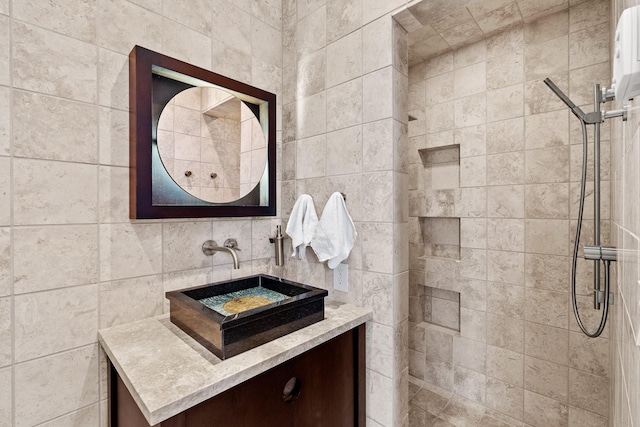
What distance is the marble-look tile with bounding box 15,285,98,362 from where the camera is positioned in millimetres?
978

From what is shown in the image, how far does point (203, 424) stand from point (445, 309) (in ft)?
6.58

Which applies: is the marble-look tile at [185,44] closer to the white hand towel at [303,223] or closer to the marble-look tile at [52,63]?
the marble-look tile at [52,63]

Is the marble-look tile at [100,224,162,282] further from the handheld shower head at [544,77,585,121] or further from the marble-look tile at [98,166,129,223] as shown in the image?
the handheld shower head at [544,77,585,121]

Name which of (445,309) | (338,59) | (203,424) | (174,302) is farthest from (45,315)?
(445,309)

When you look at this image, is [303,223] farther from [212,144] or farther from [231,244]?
[212,144]

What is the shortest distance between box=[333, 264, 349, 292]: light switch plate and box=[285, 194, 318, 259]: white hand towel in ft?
0.62

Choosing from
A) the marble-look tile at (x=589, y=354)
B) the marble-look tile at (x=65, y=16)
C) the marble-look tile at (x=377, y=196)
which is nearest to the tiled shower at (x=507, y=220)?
the marble-look tile at (x=589, y=354)

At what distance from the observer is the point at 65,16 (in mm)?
1058

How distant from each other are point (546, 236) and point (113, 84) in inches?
92.7

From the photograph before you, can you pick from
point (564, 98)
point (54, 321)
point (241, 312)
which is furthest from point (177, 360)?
point (564, 98)

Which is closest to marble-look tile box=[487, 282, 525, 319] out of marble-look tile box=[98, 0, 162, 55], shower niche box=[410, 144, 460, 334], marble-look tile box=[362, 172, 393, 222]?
shower niche box=[410, 144, 460, 334]

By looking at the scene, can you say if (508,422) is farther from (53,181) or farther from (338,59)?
(53,181)

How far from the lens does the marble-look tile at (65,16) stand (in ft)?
3.25

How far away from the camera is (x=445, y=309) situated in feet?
7.65
